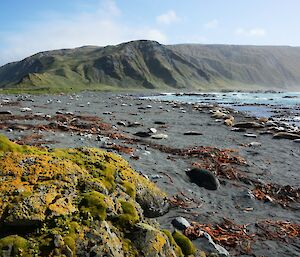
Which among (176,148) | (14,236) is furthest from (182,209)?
(176,148)

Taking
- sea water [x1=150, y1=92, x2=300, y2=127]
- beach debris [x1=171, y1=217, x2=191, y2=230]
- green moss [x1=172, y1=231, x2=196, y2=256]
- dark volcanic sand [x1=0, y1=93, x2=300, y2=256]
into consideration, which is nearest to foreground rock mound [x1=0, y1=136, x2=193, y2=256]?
green moss [x1=172, y1=231, x2=196, y2=256]

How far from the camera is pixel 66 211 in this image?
5961mm

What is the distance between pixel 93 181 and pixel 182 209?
4051 millimetres

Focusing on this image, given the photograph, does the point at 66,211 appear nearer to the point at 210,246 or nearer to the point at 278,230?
the point at 210,246

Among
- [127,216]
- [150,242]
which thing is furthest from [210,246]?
[127,216]

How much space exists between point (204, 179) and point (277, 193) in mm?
2613

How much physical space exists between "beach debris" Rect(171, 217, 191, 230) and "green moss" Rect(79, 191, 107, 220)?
10.5ft

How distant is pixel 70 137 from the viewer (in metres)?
18.4

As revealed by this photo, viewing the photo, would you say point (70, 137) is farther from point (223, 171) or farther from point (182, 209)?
point (182, 209)

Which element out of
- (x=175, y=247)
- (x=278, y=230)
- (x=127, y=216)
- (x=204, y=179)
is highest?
(x=127, y=216)

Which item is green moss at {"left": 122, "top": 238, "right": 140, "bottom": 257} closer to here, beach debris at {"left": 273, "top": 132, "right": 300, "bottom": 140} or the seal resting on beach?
the seal resting on beach

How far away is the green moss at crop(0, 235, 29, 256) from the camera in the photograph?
17.0ft

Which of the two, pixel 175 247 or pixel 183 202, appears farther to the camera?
pixel 183 202

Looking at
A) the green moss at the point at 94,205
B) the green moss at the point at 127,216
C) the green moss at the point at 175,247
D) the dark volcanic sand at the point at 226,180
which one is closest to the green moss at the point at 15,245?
the green moss at the point at 94,205
